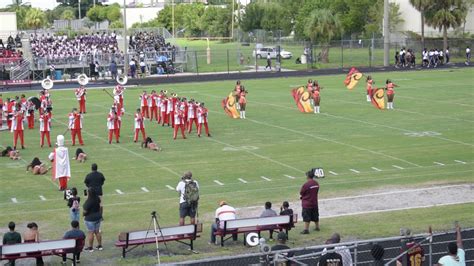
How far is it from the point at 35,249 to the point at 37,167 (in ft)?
35.5

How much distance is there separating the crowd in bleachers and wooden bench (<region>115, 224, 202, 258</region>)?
47.3 metres

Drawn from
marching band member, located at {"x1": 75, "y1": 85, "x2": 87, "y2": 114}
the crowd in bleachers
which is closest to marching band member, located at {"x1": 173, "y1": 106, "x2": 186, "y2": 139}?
marching band member, located at {"x1": 75, "y1": 85, "x2": 87, "y2": 114}

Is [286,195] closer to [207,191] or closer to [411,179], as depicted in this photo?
[207,191]

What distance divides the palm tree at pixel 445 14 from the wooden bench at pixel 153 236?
56.6 m

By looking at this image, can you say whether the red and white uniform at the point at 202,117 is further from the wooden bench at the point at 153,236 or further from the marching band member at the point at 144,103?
the wooden bench at the point at 153,236

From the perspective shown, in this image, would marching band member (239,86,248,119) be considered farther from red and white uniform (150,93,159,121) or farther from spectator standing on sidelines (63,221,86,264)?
spectator standing on sidelines (63,221,86,264)

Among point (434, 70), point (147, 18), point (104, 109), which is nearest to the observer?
point (104, 109)

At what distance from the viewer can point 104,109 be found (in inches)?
1711

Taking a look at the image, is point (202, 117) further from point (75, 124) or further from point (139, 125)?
point (75, 124)

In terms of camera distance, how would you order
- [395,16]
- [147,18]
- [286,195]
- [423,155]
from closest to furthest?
[286,195]
[423,155]
[395,16]
[147,18]

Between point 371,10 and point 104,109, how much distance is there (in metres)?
49.7

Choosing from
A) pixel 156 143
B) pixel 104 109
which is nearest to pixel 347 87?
pixel 104 109

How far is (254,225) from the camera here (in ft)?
59.8

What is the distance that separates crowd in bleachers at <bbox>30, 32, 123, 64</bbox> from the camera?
64438 millimetres
